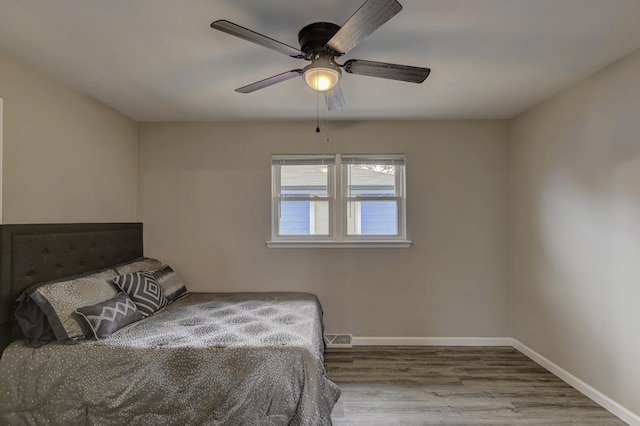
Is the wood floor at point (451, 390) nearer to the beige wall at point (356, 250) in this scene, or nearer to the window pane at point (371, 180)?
the beige wall at point (356, 250)

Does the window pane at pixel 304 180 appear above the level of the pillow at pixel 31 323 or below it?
above

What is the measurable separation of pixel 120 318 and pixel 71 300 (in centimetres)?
31

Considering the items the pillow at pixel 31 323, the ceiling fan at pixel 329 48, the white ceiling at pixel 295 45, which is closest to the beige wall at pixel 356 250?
the white ceiling at pixel 295 45

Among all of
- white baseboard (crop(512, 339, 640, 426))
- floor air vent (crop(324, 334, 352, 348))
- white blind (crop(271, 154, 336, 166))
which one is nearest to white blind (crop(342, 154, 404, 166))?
white blind (crop(271, 154, 336, 166))

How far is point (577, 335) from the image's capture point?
2.45 meters

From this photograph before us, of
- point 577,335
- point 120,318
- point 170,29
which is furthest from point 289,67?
point 577,335

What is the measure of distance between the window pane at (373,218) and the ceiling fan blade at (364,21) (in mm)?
1993

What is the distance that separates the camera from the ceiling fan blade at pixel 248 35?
1318 millimetres

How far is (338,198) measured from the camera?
3.33 meters

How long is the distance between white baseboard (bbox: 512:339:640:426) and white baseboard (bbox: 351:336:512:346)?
10.1 inches

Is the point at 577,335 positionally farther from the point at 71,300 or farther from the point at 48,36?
the point at 48,36

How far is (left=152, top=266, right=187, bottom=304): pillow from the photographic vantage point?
2853 millimetres

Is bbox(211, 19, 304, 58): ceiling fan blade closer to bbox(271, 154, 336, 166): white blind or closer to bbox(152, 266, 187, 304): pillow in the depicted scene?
bbox(271, 154, 336, 166): white blind

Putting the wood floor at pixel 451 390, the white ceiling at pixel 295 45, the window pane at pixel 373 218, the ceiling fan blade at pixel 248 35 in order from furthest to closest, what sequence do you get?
the window pane at pixel 373 218, the wood floor at pixel 451 390, the white ceiling at pixel 295 45, the ceiling fan blade at pixel 248 35
